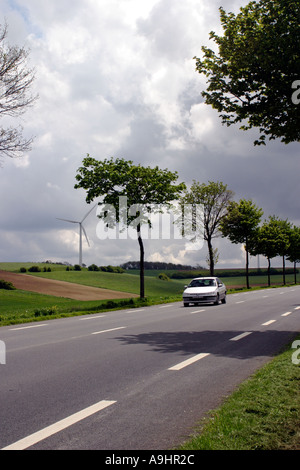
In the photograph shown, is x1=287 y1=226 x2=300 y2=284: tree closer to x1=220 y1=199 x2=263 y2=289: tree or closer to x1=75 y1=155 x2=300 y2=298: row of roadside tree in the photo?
x1=75 y1=155 x2=300 y2=298: row of roadside tree

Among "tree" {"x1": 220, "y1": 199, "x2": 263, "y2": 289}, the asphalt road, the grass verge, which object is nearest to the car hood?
the asphalt road

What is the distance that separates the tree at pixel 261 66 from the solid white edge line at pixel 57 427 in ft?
30.6

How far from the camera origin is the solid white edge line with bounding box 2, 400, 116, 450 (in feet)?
13.5

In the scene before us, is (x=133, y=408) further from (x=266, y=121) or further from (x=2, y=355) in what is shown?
(x=266, y=121)

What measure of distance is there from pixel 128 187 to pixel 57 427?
27526mm

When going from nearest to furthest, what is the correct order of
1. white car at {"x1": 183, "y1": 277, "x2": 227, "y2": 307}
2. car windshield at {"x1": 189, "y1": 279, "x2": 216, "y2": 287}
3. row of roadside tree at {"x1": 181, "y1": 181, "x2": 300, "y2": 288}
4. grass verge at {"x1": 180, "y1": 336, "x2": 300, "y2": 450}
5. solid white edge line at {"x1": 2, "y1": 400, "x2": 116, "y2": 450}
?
grass verge at {"x1": 180, "y1": 336, "x2": 300, "y2": 450} < solid white edge line at {"x1": 2, "y1": 400, "x2": 116, "y2": 450} < white car at {"x1": 183, "y1": 277, "x2": 227, "y2": 307} < car windshield at {"x1": 189, "y1": 279, "x2": 216, "y2": 287} < row of roadside tree at {"x1": 181, "y1": 181, "x2": 300, "y2": 288}

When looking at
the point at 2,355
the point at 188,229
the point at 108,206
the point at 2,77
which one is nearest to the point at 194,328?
the point at 2,355

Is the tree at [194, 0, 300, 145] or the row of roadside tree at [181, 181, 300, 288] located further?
the row of roadside tree at [181, 181, 300, 288]

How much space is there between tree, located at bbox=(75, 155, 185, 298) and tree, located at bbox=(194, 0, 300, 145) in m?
18.7

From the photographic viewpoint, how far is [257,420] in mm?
4543

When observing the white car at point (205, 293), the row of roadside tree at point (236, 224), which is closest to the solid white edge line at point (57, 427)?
the white car at point (205, 293)

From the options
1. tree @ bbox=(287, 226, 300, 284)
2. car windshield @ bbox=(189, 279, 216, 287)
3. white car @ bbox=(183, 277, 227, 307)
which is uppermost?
tree @ bbox=(287, 226, 300, 284)

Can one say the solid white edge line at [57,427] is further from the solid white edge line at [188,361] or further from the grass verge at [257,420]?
the solid white edge line at [188,361]
